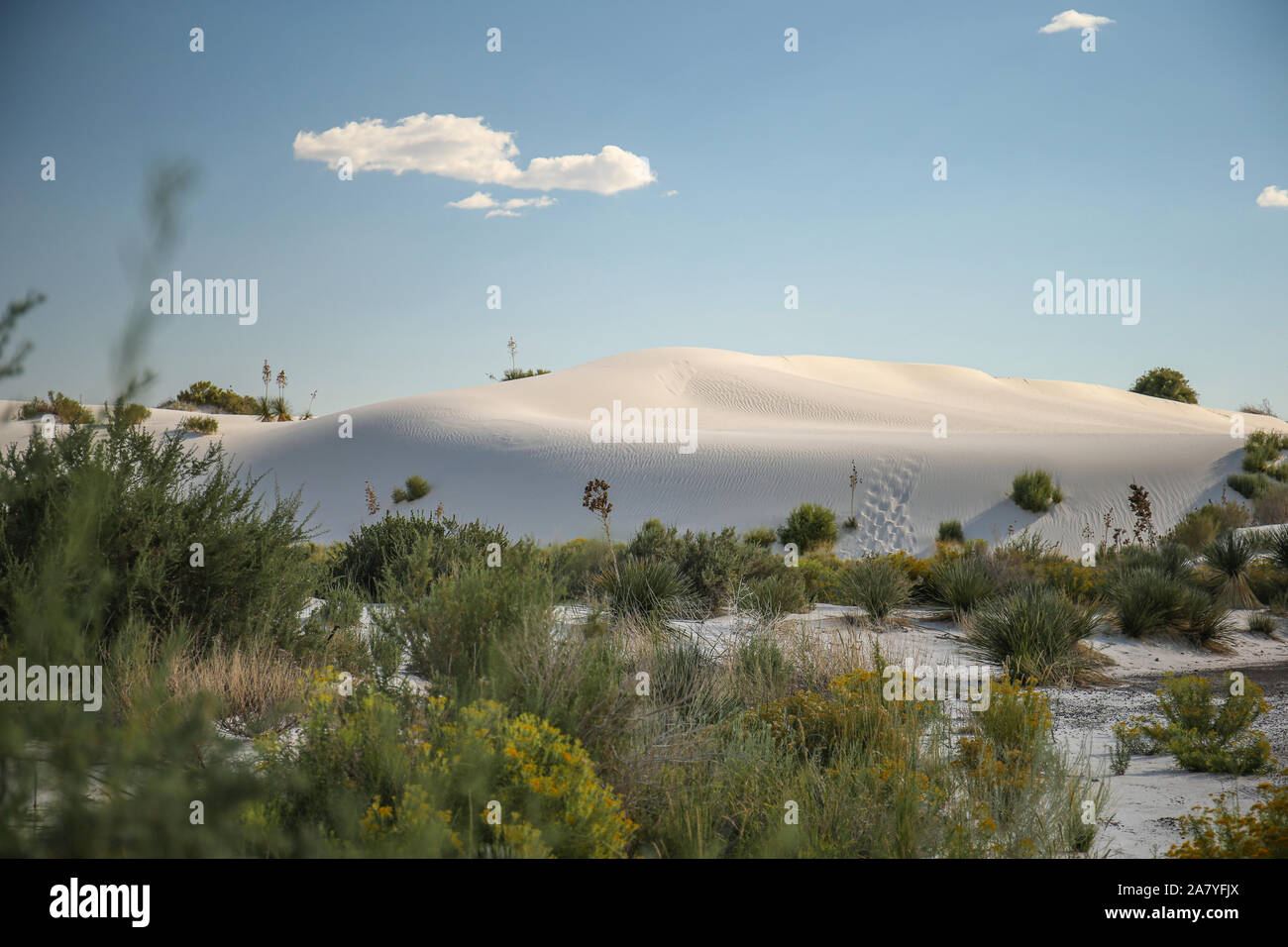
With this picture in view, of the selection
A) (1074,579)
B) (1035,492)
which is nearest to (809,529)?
(1035,492)

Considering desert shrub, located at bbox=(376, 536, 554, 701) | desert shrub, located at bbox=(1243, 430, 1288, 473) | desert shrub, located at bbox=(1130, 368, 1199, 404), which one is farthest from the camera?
desert shrub, located at bbox=(1130, 368, 1199, 404)

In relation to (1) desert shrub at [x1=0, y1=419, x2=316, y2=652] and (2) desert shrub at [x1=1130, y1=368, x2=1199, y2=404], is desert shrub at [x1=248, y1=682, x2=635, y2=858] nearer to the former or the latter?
(1) desert shrub at [x1=0, y1=419, x2=316, y2=652]

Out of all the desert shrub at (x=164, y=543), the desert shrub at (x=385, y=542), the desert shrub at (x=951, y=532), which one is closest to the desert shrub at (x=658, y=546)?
the desert shrub at (x=385, y=542)

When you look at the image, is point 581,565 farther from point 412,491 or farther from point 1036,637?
point 412,491

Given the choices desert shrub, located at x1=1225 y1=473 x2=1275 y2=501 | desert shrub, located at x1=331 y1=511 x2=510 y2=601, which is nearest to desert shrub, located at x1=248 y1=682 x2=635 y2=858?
desert shrub, located at x1=331 y1=511 x2=510 y2=601

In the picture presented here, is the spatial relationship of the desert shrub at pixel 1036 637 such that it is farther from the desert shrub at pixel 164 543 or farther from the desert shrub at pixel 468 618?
the desert shrub at pixel 164 543

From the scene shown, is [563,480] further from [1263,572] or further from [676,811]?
[676,811]
